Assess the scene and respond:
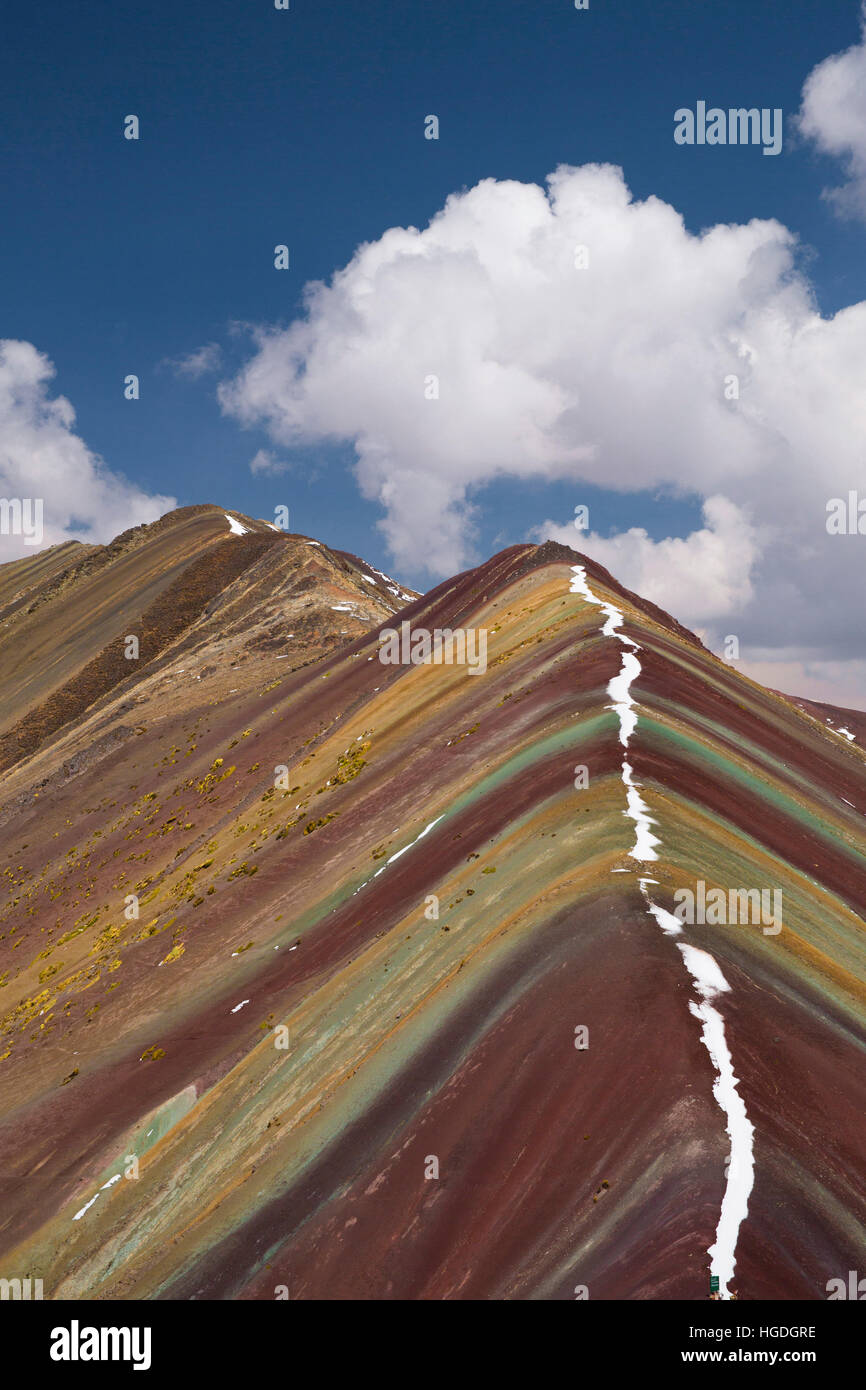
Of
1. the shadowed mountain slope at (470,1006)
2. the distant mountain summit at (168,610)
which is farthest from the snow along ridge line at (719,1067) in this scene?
the distant mountain summit at (168,610)

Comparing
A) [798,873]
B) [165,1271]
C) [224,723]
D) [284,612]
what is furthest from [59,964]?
[284,612]

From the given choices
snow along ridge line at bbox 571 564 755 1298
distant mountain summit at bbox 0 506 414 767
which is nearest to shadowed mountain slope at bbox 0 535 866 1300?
snow along ridge line at bbox 571 564 755 1298

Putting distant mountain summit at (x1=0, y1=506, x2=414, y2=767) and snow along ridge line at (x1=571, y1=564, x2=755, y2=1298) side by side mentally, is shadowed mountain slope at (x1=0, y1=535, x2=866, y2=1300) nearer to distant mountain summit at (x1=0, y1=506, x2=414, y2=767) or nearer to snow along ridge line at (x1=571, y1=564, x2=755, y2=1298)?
snow along ridge line at (x1=571, y1=564, x2=755, y2=1298)

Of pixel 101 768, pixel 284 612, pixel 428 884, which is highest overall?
pixel 284 612

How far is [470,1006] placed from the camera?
22.3m

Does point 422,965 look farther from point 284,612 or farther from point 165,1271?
point 284,612

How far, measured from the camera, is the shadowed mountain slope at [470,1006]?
1516 centimetres

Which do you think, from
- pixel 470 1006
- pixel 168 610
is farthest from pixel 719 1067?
pixel 168 610

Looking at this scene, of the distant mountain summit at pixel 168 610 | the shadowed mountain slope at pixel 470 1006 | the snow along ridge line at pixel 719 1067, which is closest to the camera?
the snow along ridge line at pixel 719 1067

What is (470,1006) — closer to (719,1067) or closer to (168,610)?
(719,1067)

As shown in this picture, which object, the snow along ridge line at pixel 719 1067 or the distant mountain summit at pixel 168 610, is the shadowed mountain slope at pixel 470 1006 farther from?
the distant mountain summit at pixel 168 610

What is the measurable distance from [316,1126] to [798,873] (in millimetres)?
17406

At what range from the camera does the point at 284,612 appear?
107 metres

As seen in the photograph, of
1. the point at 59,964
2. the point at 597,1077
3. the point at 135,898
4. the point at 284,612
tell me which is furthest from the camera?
the point at 284,612
